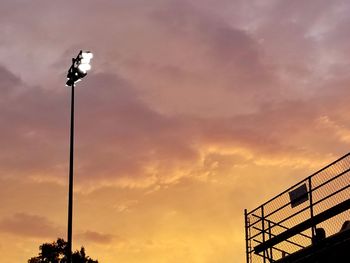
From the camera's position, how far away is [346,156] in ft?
48.4

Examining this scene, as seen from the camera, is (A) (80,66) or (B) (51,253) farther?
(B) (51,253)

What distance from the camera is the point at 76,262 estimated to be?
6550cm

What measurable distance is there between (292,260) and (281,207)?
5.53 ft

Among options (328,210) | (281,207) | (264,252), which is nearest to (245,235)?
(264,252)

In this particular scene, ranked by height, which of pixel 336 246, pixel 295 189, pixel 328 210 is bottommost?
pixel 336 246

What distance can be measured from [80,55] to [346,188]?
1213 centimetres

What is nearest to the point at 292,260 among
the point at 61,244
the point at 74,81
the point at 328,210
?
the point at 328,210

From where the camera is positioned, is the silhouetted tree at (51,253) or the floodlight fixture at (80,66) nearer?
the floodlight fixture at (80,66)

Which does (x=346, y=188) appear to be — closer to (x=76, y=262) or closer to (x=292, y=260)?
(x=292, y=260)

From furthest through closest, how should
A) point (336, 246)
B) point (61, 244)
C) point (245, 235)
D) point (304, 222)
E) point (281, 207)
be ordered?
point (61, 244), point (245, 235), point (281, 207), point (304, 222), point (336, 246)

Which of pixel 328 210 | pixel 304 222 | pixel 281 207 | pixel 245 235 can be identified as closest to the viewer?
pixel 328 210

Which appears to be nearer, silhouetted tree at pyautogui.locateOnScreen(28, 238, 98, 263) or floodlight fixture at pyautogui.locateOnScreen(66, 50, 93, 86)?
floodlight fixture at pyautogui.locateOnScreen(66, 50, 93, 86)

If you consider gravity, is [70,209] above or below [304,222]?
above

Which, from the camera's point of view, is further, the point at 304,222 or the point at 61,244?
the point at 61,244
